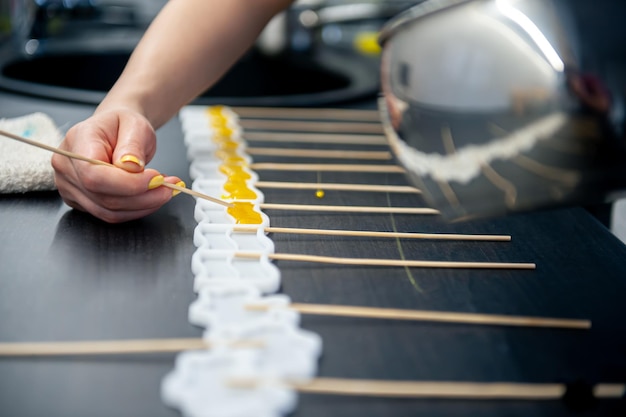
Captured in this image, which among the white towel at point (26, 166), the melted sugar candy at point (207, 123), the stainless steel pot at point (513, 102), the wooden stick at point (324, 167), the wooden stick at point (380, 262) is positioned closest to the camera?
the stainless steel pot at point (513, 102)

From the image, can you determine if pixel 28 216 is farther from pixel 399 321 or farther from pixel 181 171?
pixel 399 321

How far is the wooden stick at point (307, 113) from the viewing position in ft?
4.23

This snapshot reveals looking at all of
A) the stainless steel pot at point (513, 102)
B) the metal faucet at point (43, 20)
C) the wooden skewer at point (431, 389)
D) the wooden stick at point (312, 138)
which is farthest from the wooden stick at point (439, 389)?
the metal faucet at point (43, 20)

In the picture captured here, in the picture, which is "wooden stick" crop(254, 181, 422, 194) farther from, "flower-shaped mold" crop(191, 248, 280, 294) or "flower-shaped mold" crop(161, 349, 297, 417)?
"flower-shaped mold" crop(161, 349, 297, 417)

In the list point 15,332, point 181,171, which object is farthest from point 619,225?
point 15,332

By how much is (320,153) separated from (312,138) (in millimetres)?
83

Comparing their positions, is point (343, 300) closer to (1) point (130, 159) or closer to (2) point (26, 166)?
(1) point (130, 159)

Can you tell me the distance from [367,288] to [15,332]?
316 mm

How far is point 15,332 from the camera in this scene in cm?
58

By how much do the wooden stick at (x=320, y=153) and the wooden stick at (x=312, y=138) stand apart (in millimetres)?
45

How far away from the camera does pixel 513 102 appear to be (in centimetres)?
49

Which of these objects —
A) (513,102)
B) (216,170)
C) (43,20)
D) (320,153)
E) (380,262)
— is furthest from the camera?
(43,20)

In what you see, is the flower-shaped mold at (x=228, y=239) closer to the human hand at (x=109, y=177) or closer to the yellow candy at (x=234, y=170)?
the human hand at (x=109, y=177)

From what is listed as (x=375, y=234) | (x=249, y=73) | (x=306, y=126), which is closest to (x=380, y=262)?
(x=375, y=234)
